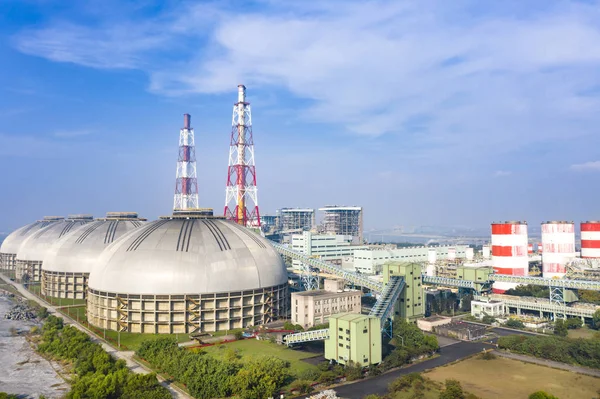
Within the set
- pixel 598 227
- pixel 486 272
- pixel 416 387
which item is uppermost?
pixel 598 227

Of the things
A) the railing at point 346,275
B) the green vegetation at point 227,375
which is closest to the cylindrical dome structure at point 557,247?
the railing at point 346,275

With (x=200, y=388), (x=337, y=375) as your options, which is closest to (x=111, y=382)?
(x=200, y=388)

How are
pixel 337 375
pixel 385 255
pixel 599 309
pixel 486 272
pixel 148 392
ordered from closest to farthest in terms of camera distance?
pixel 148 392
pixel 337 375
pixel 599 309
pixel 486 272
pixel 385 255

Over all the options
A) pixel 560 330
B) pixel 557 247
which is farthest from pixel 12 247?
pixel 557 247

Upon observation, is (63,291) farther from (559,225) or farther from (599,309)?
(559,225)

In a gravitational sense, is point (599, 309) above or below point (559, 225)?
below

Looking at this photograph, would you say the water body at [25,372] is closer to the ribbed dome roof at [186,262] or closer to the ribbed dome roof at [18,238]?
the ribbed dome roof at [186,262]

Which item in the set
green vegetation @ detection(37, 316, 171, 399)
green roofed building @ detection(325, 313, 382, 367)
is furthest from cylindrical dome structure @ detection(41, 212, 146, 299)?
green roofed building @ detection(325, 313, 382, 367)
